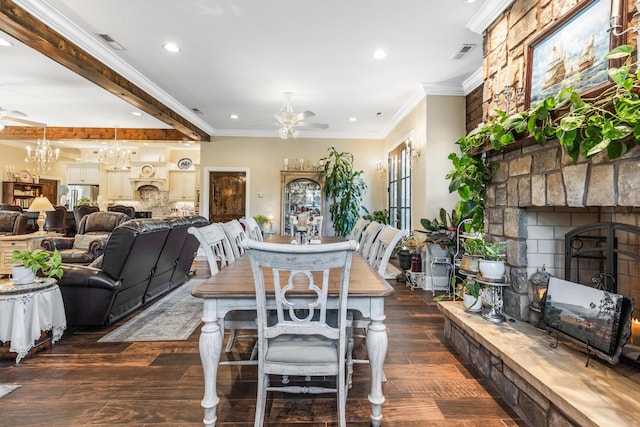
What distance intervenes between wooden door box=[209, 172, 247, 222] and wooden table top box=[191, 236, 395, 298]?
5.28m

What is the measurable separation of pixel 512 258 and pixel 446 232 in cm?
176

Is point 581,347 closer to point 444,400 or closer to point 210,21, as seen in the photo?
point 444,400

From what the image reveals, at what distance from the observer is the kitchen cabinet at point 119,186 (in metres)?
9.49

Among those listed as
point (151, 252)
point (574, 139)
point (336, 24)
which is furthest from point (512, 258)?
point (151, 252)

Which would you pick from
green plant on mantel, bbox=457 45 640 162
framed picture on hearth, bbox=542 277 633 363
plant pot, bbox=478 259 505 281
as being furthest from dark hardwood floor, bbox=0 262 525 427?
green plant on mantel, bbox=457 45 640 162

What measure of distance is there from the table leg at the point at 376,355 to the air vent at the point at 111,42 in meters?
3.80

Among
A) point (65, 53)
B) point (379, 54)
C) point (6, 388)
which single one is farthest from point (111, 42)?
point (6, 388)

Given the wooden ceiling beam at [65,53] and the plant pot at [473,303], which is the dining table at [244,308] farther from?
the wooden ceiling beam at [65,53]

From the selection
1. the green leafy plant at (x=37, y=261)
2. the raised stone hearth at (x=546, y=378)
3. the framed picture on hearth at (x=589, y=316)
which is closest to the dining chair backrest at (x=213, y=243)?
the green leafy plant at (x=37, y=261)

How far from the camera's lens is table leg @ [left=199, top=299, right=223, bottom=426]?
154 centimetres

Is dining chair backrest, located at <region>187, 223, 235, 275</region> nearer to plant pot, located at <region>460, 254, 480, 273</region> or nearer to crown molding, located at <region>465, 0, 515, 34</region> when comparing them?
plant pot, located at <region>460, 254, 480, 273</region>

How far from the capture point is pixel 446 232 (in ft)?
13.2

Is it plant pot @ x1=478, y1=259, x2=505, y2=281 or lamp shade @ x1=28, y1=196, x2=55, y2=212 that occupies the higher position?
lamp shade @ x1=28, y1=196, x2=55, y2=212

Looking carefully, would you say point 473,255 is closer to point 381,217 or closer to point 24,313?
point 24,313
